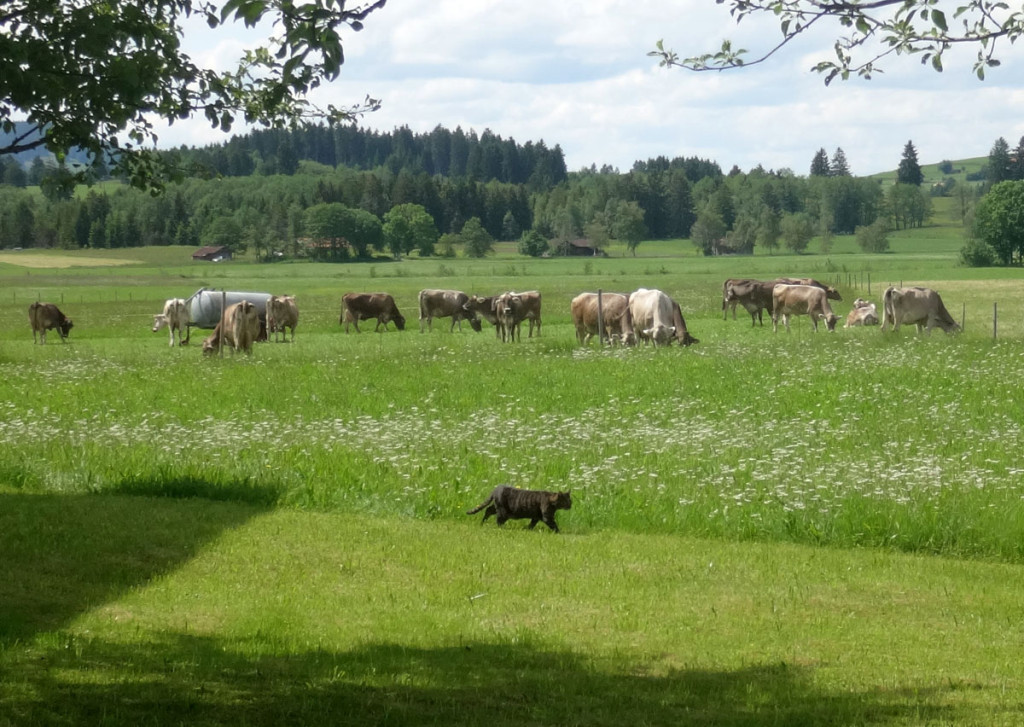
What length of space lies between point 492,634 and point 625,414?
11396 millimetres

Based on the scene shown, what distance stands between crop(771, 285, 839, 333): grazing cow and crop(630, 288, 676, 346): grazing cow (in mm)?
8334

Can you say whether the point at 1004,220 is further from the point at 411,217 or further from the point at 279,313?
the point at 279,313

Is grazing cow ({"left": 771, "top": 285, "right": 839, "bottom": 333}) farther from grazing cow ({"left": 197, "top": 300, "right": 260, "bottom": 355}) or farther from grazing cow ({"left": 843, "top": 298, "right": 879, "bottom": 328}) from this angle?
grazing cow ({"left": 197, "top": 300, "right": 260, "bottom": 355})

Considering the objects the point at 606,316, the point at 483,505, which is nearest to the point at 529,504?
the point at 483,505

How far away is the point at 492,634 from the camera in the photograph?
757cm

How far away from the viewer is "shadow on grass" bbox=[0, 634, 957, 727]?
580 cm

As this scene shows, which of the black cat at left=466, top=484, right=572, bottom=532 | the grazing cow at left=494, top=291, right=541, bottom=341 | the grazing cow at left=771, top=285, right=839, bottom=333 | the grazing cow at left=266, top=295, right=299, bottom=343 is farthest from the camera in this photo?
the grazing cow at left=266, top=295, right=299, bottom=343

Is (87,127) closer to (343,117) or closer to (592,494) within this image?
(343,117)

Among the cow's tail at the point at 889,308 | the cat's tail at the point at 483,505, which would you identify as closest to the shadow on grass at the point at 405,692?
the cat's tail at the point at 483,505

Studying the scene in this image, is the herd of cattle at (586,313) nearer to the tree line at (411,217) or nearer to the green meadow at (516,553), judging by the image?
the green meadow at (516,553)

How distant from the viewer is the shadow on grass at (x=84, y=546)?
8.19 meters

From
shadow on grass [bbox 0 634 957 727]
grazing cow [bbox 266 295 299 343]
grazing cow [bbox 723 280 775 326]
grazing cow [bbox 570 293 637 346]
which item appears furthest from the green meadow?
grazing cow [bbox 723 280 775 326]

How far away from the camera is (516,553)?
9.94 metres

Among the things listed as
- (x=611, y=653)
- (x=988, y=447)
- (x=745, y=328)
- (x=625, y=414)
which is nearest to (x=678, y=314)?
(x=745, y=328)
